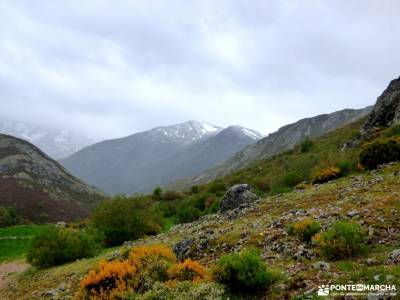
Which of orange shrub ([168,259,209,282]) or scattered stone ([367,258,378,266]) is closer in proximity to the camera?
scattered stone ([367,258,378,266])

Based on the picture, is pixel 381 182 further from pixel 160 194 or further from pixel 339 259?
pixel 160 194

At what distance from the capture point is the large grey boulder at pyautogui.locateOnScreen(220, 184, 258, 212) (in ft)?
78.0

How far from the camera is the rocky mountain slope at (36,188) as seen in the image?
83.1 metres

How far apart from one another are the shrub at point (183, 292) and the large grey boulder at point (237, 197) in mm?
14530

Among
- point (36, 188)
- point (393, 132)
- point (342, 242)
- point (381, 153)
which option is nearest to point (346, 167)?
point (381, 153)

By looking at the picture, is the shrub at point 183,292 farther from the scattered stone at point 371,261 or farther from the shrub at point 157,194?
the shrub at point 157,194

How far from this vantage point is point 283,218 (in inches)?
613

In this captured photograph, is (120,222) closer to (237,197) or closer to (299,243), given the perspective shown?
(237,197)

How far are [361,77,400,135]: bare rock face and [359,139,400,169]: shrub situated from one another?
10.7 meters

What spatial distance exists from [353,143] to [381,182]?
735 inches

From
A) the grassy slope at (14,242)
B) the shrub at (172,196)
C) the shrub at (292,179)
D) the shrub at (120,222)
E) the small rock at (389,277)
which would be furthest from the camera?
the shrub at (172,196)

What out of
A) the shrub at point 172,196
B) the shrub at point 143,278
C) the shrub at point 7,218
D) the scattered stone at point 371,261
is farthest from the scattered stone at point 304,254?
the shrub at point 7,218

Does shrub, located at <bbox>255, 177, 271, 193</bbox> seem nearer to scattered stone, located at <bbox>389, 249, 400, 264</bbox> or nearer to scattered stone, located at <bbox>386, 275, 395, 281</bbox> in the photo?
scattered stone, located at <bbox>389, 249, 400, 264</bbox>

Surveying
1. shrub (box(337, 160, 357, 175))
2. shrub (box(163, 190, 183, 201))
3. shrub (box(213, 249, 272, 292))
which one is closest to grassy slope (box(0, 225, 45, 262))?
shrub (box(163, 190, 183, 201))
